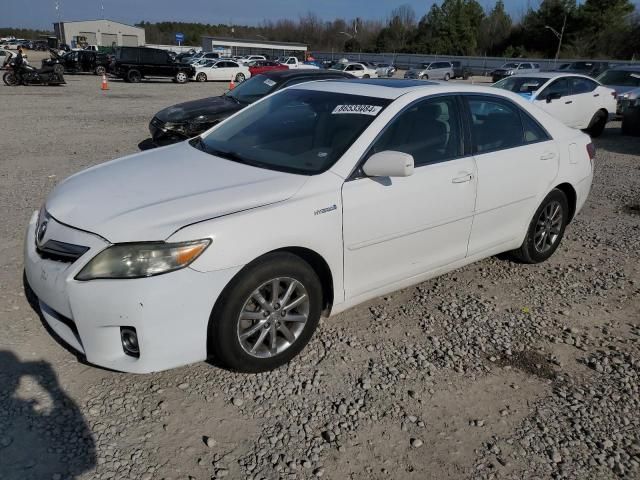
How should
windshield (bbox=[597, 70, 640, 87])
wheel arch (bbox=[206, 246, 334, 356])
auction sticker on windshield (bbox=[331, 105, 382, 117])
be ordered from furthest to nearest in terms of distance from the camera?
1. windshield (bbox=[597, 70, 640, 87])
2. auction sticker on windshield (bbox=[331, 105, 382, 117])
3. wheel arch (bbox=[206, 246, 334, 356])

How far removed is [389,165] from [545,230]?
7.67 feet

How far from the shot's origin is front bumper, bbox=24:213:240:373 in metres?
2.55

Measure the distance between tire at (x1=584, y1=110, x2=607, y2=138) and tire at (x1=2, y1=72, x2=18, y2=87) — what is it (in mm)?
22942

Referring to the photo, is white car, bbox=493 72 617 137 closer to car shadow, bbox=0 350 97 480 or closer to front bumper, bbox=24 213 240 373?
front bumper, bbox=24 213 240 373

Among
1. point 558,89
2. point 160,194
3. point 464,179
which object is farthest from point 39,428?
point 558,89

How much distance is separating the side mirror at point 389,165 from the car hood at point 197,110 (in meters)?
6.13

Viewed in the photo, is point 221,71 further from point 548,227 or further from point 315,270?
point 315,270

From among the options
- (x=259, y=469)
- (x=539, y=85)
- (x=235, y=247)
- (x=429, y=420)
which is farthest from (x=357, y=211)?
(x=539, y=85)

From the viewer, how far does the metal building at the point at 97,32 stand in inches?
3159

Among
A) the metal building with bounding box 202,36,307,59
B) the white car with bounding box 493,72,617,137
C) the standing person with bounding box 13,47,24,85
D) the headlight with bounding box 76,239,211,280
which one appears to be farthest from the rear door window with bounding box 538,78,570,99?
the metal building with bounding box 202,36,307,59

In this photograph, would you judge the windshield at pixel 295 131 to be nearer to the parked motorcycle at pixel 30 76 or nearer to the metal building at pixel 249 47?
the parked motorcycle at pixel 30 76

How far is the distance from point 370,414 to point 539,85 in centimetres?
1058

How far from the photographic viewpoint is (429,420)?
2.79 meters

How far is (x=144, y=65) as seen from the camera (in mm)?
29594
